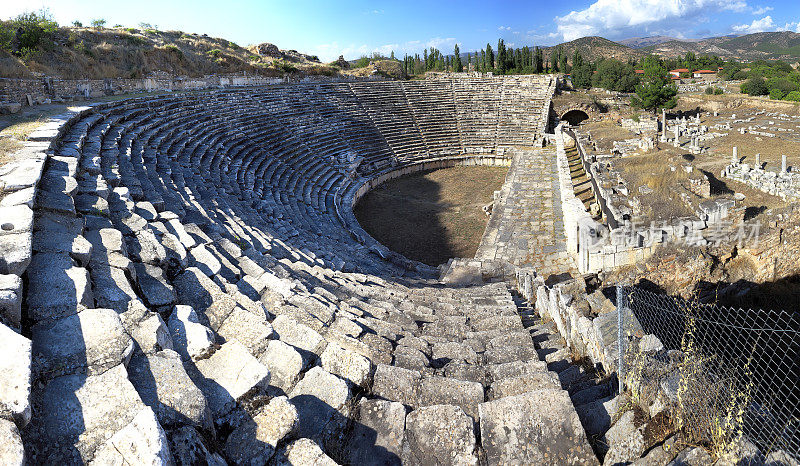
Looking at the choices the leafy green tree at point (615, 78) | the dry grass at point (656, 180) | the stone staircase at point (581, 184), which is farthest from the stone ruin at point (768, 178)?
the leafy green tree at point (615, 78)

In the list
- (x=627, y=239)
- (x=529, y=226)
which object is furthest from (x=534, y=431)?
(x=529, y=226)

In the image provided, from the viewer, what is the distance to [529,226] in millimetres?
13867

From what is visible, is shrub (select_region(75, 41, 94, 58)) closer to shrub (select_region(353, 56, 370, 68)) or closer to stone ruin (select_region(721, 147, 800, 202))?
shrub (select_region(353, 56, 370, 68))

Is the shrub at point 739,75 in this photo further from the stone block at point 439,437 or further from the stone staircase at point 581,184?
the stone block at point 439,437

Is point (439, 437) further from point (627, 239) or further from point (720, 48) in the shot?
point (720, 48)

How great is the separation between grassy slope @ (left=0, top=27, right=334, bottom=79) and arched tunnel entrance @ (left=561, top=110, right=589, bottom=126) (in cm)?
1980

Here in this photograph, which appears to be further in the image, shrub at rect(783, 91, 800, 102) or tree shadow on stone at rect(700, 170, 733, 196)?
shrub at rect(783, 91, 800, 102)

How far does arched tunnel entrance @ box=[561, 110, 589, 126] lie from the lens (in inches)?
1336

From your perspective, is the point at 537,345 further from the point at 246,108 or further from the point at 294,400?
the point at 246,108

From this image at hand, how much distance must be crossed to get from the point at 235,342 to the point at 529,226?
1168cm

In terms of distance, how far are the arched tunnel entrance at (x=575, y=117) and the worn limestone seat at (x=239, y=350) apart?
29970 mm

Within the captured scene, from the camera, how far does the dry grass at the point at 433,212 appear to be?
14.1m

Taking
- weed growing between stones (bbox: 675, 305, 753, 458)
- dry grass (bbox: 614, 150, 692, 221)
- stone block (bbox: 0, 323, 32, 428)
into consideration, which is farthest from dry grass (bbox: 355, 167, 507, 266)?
stone block (bbox: 0, 323, 32, 428)

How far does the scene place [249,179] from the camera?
14.3 metres
